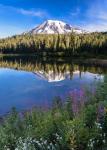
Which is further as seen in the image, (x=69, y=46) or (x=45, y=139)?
(x=69, y=46)

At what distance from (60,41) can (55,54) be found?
627cm

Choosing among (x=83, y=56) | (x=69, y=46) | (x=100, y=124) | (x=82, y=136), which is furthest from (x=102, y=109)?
(x=69, y=46)

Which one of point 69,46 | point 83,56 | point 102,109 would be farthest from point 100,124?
point 69,46

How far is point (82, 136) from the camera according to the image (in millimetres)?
9062

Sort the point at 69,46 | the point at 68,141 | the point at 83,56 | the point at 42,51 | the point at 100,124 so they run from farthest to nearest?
the point at 42,51 < the point at 69,46 < the point at 83,56 < the point at 100,124 < the point at 68,141

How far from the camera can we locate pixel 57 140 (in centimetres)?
923

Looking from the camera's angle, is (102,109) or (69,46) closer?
(102,109)

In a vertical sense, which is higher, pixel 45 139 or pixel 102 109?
pixel 102 109

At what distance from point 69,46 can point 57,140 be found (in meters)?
151

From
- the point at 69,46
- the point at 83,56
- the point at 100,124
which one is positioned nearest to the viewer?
the point at 100,124

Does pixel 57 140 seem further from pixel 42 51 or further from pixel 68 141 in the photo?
pixel 42 51

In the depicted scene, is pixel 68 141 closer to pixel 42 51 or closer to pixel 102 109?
pixel 102 109

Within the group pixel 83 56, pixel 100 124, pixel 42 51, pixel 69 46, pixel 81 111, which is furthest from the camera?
pixel 42 51

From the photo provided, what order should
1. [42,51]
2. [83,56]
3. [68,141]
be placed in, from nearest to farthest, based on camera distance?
[68,141] < [83,56] < [42,51]
